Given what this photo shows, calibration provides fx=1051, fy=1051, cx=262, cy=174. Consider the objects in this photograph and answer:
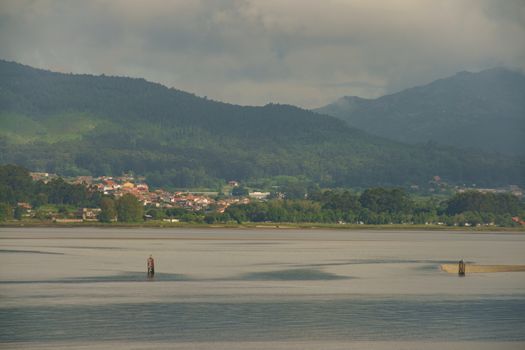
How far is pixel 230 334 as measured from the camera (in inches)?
2382

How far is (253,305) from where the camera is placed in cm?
7519

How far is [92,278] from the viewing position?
96.5 metres

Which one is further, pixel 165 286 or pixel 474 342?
pixel 165 286

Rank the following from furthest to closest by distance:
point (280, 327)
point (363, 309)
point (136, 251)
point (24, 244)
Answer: point (24, 244), point (136, 251), point (363, 309), point (280, 327)

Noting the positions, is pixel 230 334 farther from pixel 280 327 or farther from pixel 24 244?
pixel 24 244

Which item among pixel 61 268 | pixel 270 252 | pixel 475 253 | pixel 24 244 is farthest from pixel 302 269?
pixel 24 244

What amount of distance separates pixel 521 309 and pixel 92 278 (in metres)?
40.7

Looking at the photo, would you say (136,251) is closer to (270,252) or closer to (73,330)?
(270,252)

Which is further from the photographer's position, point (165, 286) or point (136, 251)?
point (136, 251)

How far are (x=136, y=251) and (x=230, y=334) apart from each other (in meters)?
88.1

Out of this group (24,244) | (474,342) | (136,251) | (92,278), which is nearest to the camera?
(474,342)

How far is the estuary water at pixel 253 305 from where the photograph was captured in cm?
5878

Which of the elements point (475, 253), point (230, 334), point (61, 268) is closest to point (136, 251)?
point (61, 268)

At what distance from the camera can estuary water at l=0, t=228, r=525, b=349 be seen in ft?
193
